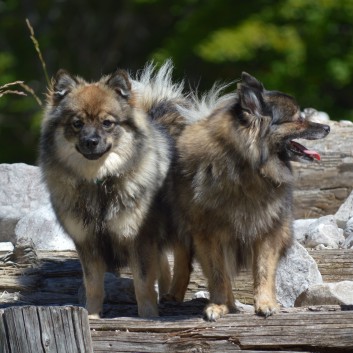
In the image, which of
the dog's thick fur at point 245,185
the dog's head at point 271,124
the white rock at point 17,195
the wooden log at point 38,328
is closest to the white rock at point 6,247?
the white rock at point 17,195

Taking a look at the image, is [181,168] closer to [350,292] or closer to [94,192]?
[94,192]

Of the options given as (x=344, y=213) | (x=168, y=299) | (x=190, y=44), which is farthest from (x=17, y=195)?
(x=190, y=44)

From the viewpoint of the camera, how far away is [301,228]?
7.88 meters

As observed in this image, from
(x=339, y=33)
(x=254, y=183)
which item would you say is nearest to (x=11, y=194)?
(x=254, y=183)

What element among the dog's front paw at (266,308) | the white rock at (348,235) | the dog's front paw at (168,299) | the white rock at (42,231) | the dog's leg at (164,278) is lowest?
the dog's front paw at (266,308)

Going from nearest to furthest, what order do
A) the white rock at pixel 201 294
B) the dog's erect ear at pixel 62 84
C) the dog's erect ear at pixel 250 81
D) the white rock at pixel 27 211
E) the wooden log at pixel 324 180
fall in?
1. the dog's erect ear at pixel 250 81
2. the dog's erect ear at pixel 62 84
3. the white rock at pixel 201 294
4. the white rock at pixel 27 211
5. the wooden log at pixel 324 180

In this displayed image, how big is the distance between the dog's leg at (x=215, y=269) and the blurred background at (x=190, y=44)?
6196 millimetres

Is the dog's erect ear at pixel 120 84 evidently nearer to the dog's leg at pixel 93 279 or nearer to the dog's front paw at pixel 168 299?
the dog's leg at pixel 93 279

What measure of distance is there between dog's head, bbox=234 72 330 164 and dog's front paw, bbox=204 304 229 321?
0.81 m

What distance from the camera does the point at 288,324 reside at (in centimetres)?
559

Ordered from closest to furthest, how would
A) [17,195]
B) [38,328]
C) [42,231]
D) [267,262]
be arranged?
[38,328], [267,262], [42,231], [17,195]

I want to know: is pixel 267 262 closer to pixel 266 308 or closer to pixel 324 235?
pixel 266 308

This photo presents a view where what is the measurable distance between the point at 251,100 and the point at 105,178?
3.03 feet

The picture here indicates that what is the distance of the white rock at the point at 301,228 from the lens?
25.1ft
